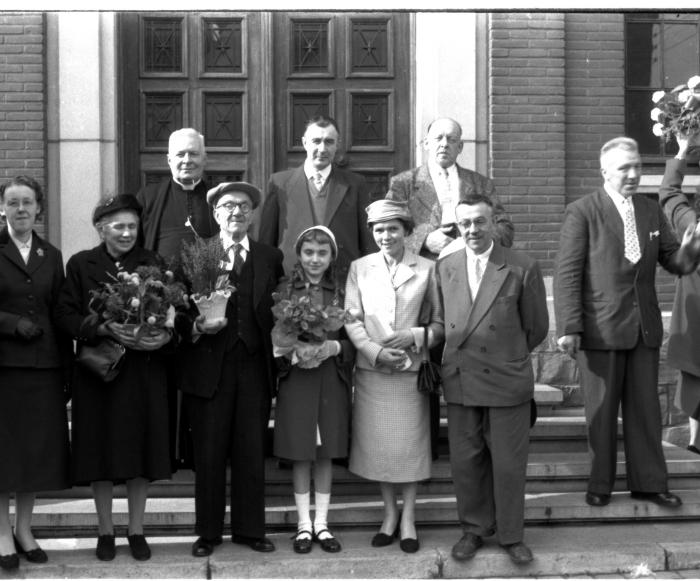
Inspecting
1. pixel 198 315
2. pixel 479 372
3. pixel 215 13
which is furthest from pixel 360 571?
pixel 215 13

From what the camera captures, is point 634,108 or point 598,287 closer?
point 598,287

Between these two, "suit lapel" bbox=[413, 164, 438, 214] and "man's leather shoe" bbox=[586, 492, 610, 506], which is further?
"suit lapel" bbox=[413, 164, 438, 214]

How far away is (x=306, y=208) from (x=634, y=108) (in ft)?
13.0

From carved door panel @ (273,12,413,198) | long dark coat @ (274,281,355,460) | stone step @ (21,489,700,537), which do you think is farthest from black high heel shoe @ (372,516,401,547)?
carved door panel @ (273,12,413,198)

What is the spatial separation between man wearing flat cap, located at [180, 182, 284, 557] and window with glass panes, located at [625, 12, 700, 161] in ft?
15.1

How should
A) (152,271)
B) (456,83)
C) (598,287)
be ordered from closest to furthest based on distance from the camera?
(152,271) → (598,287) → (456,83)

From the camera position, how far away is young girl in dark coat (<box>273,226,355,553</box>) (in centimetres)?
577

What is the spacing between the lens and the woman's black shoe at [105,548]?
5625 mm

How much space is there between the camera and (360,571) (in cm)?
561

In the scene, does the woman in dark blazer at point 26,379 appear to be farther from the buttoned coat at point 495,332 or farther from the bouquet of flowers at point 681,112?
the bouquet of flowers at point 681,112

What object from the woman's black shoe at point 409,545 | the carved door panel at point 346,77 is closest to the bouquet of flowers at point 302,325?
the woman's black shoe at point 409,545

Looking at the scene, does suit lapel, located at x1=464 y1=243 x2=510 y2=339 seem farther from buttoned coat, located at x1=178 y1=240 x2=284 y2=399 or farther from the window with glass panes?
the window with glass panes

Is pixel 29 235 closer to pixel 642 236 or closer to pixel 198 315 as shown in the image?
pixel 198 315

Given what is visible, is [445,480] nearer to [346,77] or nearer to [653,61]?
[346,77]
